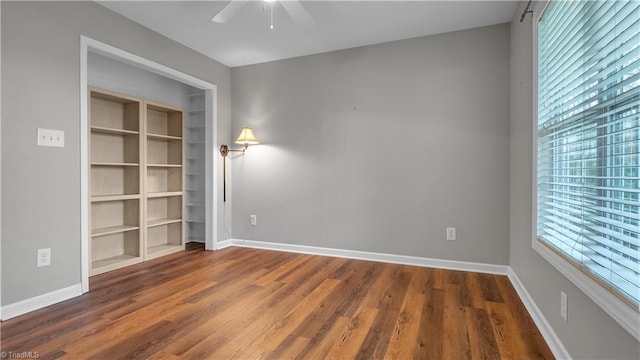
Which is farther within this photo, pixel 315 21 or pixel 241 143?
pixel 241 143

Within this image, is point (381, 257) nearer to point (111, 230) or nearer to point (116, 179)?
point (111, 230)

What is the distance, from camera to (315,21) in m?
2.97

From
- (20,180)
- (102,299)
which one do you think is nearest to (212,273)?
(102,299)

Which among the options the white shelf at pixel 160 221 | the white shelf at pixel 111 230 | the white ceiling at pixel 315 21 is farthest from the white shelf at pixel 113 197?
the white ceiling at pixel 315 21

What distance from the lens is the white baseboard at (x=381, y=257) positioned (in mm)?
3098

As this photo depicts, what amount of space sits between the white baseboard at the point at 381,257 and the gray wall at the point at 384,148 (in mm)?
64

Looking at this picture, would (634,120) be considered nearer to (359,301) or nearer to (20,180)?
(359,301)

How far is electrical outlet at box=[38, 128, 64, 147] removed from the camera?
2.30 m

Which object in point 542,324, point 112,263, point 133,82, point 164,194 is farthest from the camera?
point 164,194

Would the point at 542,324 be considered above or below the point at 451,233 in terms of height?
below

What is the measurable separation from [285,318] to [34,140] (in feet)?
7.40

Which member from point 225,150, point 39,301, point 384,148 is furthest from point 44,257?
point 384,148

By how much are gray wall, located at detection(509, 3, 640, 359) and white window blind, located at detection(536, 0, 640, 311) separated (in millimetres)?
165

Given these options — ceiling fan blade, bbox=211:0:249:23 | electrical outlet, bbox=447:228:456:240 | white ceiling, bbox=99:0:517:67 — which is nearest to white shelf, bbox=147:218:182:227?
white ceiling, bbox=99:0:517:67
